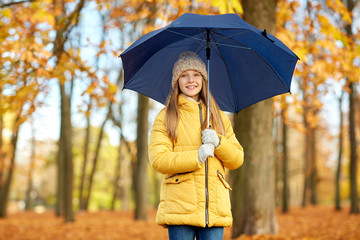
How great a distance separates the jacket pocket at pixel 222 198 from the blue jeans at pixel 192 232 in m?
0.14

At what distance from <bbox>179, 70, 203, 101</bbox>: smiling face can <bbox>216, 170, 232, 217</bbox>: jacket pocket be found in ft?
2.17

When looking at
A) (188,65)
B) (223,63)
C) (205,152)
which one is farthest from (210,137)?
(223,63)

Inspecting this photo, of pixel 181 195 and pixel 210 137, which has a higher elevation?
pixel 210 137

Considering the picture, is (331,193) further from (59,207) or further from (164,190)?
(164,190)

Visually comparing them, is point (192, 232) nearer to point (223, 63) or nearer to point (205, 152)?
point (205, 152)

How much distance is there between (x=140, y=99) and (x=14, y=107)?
6.91m

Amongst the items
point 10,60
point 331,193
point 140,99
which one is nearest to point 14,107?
point 10,60

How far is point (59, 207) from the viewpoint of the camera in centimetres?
1720

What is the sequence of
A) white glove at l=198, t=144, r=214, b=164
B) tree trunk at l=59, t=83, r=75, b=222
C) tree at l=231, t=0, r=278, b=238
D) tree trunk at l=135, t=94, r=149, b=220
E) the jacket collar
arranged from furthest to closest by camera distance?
tree trunk at l=135, t=94, r=149, b=220
tree trunk at l=59, t=83, r=75, b=222
tree at l=231, t=0, r=278, b=238
the jacket collar
white glove at l=198, t=144, r=214, b=164

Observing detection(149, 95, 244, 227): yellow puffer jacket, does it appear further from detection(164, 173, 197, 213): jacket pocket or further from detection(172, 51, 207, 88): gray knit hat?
detection(172, 51, 207, 88): gray knit hat

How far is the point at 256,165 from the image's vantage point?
6707 millimetres

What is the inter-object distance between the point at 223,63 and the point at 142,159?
9727mm

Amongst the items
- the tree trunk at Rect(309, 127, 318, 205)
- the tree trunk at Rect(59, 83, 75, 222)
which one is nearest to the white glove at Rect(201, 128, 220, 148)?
the tree trunk at Rect(59, 83, 75, 222)

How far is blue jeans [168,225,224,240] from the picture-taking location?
A: 2.66 meters
